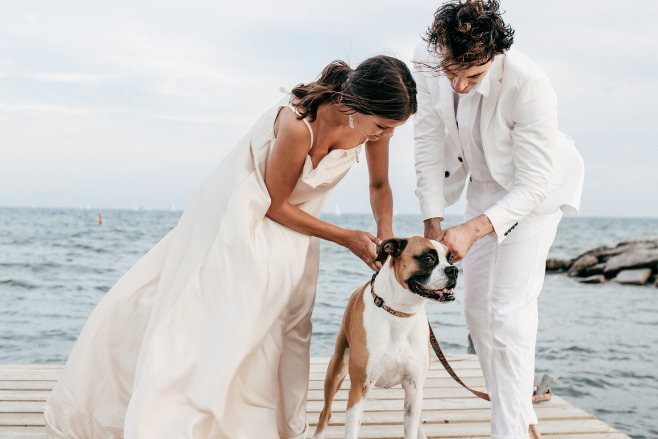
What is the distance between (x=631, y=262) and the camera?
640 inches

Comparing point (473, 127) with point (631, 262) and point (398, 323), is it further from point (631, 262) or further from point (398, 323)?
point (631, 262)

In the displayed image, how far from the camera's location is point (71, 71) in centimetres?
2216

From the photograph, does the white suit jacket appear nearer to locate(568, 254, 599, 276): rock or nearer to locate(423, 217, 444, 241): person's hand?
locate(423, 217, 444, 241): person's hand

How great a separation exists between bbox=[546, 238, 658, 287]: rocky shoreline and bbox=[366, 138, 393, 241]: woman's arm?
13939 mm

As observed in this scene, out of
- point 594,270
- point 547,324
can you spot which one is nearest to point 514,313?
point 547,324

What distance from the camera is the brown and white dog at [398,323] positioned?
268cm

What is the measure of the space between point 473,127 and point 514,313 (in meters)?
0.95

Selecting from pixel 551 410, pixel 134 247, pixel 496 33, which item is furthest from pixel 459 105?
pixel 134 247

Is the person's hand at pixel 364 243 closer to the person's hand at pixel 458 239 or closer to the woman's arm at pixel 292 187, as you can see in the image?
the woman's arm at pixel 292 187

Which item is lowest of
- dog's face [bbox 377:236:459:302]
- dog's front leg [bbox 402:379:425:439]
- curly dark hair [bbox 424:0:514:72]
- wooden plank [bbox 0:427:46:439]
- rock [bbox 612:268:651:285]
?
rock [bbox 612:268:651:285]

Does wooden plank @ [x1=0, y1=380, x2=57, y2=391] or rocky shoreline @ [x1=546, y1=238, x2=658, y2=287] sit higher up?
wooden plank @ [x1=0, y1=380, x2=57, y2=391]

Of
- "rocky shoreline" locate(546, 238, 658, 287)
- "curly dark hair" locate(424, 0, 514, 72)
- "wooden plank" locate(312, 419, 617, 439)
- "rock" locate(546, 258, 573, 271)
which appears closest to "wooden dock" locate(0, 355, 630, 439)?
"wooden plank" locate(312, 419, 617, 439)

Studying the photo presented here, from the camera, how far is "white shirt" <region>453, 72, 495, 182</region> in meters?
2.96

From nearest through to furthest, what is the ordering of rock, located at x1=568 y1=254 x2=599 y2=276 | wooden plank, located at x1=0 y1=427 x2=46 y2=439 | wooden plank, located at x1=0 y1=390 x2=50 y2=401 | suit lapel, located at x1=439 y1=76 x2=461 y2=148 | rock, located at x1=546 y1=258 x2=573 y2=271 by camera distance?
1. suit lapel, located at x1=439 y1=76 x2=461 y2=148
2. wooden plank, located at x1=0 y1=427 x2=46 y2=439
3. wooden plank, located at x1=0 y1=390 x2=50 y2=401
4. rock, located at x1=568 y1=254 x2=599 y2=276
5. rock, located at x1=546 y1=258 x2=573 y2=271
